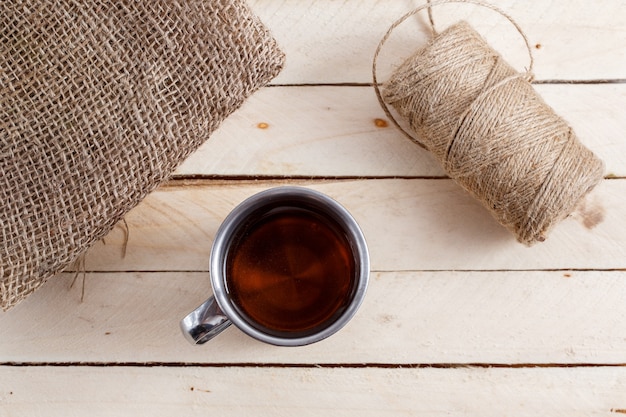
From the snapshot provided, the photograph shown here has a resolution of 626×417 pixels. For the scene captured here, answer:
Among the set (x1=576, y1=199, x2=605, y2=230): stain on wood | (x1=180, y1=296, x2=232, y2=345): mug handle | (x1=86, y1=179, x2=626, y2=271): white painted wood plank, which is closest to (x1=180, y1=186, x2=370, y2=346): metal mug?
(x1=180, y1=296, x2=232, y2=345): mug handle

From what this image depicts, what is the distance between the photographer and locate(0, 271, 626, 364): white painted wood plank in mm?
632

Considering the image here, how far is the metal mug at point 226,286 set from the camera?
483 millimetres

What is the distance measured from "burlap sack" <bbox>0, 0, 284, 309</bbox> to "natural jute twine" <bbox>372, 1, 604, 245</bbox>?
181mm

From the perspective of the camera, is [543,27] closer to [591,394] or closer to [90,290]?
[591,394]

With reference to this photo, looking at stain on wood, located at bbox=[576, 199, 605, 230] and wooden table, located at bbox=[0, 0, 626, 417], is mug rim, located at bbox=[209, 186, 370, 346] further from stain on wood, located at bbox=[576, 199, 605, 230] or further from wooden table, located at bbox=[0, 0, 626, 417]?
stain on wood, located at bbox=[576, 199, 605, 230]

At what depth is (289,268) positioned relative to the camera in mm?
549

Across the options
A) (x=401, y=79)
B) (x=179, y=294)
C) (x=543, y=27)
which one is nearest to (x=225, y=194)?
(x=179, y=294)

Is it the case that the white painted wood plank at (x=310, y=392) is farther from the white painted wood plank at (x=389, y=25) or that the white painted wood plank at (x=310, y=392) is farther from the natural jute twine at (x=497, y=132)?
the white painted wood plank at (x=389, y=25)

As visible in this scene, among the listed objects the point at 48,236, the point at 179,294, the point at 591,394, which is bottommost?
the point at 591,394

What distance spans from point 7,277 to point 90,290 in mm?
121

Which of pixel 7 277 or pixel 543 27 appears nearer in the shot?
pixel 7 277

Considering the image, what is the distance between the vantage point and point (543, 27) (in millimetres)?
647

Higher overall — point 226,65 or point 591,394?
point 226,65

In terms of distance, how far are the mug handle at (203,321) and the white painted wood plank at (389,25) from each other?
276 mm
